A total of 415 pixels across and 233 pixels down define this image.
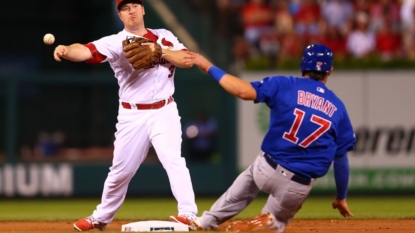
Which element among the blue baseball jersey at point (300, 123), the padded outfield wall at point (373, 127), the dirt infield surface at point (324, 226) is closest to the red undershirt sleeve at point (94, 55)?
the blue baseball jersey at point (300, 123)

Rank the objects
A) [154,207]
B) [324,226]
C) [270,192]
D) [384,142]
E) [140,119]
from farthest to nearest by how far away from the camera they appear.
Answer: [384,142]
[154,207]
[324,226]
[140,119]
[270,192]

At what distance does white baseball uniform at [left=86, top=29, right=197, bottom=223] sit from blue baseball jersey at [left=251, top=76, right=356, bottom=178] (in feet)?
3.96

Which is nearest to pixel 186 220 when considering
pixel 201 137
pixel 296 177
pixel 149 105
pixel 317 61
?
pixel 149 105

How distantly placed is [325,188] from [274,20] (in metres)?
3.76

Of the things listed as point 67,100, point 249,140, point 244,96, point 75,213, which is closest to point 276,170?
point 244,96

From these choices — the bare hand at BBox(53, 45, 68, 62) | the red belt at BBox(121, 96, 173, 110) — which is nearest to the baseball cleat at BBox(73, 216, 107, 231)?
the red belt at BBox(121, 96, 173, 110)

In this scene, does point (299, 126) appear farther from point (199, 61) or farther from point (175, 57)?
point (175, 57)

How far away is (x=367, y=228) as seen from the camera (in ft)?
23.6

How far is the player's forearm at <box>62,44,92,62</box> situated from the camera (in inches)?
244

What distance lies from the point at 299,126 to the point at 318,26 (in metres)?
9.07

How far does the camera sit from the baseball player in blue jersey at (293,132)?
213 inches

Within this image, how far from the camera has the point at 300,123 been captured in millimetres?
5418

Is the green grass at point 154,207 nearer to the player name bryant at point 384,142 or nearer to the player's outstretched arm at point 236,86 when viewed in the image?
the player name bryant at point 384,142

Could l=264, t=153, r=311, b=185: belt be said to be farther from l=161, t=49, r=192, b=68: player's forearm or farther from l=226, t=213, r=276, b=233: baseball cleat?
l=161, t=49, r=192, b=68: player's forearm
